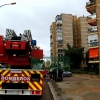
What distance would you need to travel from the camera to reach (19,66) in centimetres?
1021

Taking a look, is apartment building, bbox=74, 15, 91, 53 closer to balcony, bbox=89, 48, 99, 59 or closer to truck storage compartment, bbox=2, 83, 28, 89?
balcony, bbox=89, 48, 99, 59

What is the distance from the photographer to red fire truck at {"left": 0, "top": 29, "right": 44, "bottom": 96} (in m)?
9.27

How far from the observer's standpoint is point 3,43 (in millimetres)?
9648

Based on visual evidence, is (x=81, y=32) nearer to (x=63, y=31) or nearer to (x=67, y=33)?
(x=67, y=33)

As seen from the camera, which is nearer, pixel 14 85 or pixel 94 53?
pixel 14 85

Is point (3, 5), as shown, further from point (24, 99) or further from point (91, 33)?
point (91, 33)

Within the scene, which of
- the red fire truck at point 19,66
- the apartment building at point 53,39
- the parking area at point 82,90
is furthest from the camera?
the apartment building at point 53,39

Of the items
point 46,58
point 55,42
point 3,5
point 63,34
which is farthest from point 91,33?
point 55,42

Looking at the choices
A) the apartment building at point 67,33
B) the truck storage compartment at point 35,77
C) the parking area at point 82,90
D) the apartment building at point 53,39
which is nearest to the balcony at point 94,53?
the parking area at point 82,90

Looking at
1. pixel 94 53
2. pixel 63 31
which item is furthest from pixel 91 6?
pixel 63 31

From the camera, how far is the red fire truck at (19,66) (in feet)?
30.4

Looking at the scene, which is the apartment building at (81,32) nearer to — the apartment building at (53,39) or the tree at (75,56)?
the apartment building at (53,39)

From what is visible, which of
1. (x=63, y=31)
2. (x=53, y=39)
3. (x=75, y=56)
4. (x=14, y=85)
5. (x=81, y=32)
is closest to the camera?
(x=14, y=85)

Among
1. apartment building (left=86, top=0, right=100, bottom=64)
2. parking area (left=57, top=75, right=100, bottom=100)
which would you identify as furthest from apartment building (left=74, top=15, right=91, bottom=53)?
parking area (left=57, top=75, right=100, bottom=100)
